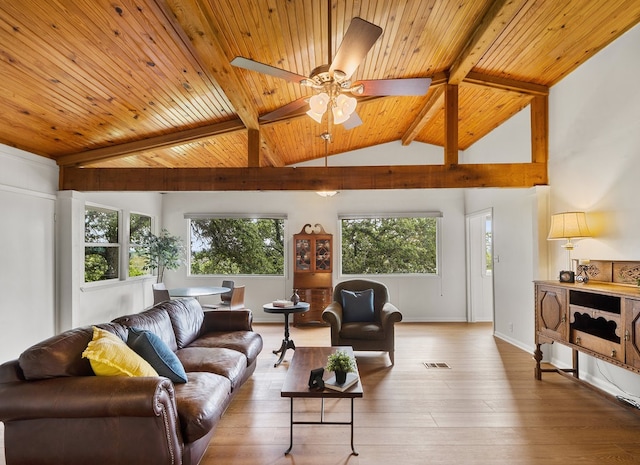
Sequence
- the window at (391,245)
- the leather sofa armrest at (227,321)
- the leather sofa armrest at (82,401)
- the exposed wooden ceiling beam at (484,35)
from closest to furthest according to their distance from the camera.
Result: the leather sofa armrest at (82,401) → the exposed wooden ceiling beam at (484,35) → the leather sofa armrest at (227,321) → the window at (391,245)

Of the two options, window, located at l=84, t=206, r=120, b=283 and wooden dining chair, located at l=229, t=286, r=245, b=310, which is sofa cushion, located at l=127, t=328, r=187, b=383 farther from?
window, located at l=84, t=206, r=120, b=283

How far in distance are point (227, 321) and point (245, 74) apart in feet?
8.37

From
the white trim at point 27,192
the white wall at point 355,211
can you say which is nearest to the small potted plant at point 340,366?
the white trim at point 27,192

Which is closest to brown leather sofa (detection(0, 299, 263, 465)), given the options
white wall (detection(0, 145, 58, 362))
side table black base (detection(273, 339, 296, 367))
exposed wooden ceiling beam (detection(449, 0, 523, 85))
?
side table black base (detection(273, 339, 296, 367))

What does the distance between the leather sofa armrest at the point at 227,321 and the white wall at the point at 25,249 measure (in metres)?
1.93

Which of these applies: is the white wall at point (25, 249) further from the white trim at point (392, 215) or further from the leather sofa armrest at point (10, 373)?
the white trim at point (392, 215)

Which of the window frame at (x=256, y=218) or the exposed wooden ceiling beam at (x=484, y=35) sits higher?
the exposed wooden ceiling beam at (x=484, y=35)

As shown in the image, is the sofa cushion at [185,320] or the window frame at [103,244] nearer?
the sofa cushion at [185,320]

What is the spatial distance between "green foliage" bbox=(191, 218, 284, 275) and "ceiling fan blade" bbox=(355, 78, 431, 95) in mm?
4512

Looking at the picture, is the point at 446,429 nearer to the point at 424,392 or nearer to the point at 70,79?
the point at 424,392

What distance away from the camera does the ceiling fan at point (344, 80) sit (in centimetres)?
200

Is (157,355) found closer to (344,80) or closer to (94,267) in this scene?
(344,80)

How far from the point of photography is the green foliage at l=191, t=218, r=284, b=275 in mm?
6930

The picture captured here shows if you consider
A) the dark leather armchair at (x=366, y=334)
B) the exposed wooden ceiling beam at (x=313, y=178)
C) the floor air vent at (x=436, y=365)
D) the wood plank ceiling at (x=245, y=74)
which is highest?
the wood plank ceiling at (x=245, y=74)
